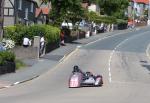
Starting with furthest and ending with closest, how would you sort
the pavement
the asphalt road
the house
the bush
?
the house, the bush, the pavement, the asphalt road

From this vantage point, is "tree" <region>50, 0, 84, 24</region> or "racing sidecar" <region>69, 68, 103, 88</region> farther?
"tree" <region>50, 0, 84, 24</region>

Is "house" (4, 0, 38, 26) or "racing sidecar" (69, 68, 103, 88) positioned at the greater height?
"house" (4, 0, 38, 26)

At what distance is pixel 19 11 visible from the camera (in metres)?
80.2

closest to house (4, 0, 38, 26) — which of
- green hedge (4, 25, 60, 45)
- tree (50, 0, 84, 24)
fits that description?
tree (50, 0, 84, 24)

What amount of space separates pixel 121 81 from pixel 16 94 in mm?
10356

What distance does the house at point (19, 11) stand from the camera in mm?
77688

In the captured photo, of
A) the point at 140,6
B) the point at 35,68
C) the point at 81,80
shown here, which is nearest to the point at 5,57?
the point at 35,68

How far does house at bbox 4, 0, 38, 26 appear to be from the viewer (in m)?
77.7

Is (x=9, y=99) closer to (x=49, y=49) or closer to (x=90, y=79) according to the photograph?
(x=90, y=79)

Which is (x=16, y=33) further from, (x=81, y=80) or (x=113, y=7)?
(x=113, y=7)

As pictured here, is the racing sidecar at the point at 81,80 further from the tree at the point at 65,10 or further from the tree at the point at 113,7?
the tree at the point at 113,7

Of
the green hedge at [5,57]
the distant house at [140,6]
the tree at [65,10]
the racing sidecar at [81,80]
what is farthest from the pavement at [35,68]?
the distant house at [140,6]

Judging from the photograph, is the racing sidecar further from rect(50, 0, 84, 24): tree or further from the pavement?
rect(50, 0, 84, 24): tree

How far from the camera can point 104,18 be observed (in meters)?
119
